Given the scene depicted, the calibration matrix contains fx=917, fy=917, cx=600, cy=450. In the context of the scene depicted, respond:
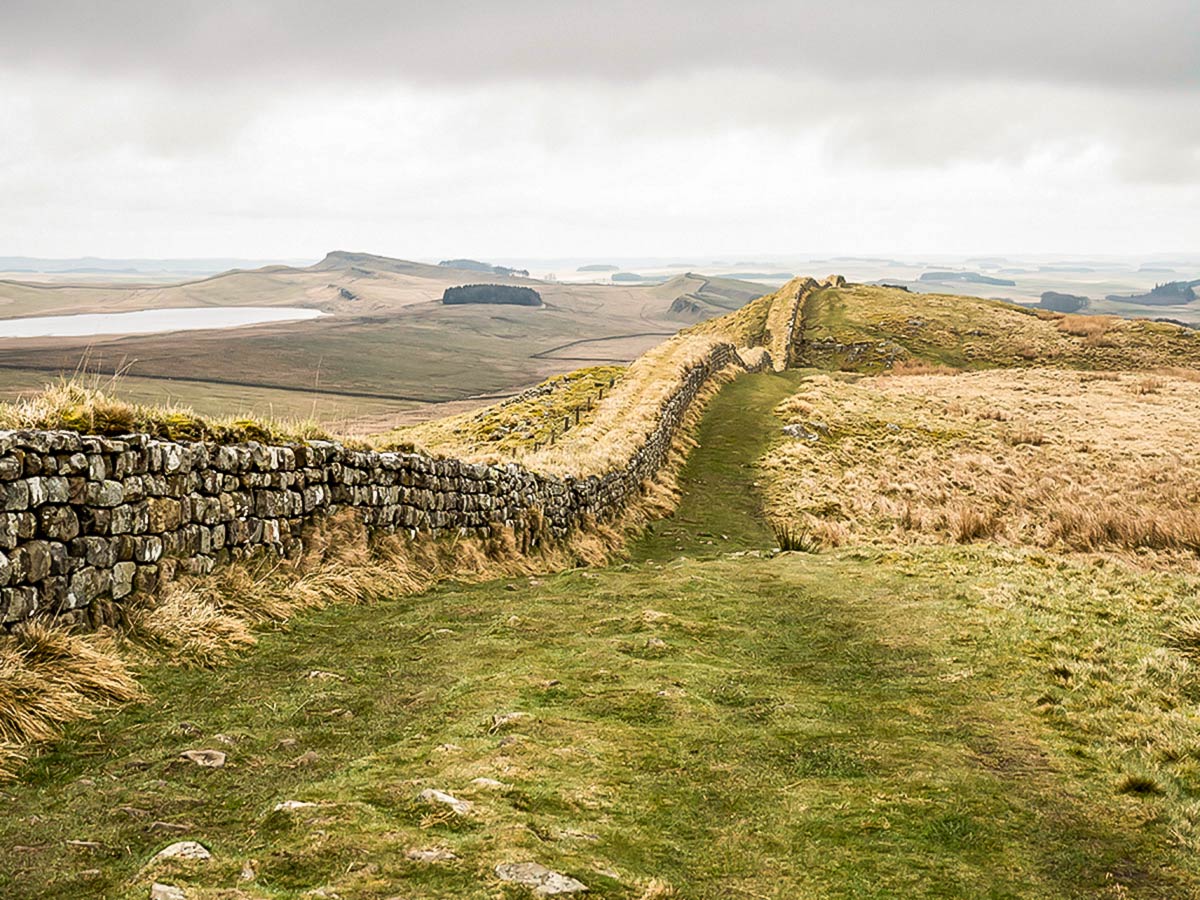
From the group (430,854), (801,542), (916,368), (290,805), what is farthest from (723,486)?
(916,368)

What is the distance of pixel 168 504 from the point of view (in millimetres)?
10234

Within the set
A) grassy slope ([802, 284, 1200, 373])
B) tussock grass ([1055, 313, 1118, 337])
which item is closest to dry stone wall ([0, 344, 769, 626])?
grassy slope ([802, 284, 1200, 373])

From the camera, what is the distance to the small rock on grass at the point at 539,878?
4.72 m

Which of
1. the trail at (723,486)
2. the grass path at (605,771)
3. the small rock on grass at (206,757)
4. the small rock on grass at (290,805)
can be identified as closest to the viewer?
the grass path at (605,771)

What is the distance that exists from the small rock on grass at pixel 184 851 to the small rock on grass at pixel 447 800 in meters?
1.32

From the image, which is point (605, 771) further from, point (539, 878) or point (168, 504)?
point (168, 504)

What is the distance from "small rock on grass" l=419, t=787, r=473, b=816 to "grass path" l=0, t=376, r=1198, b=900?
6 cm

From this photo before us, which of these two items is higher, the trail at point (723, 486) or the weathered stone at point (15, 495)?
the weathered stone at point (15, 495)

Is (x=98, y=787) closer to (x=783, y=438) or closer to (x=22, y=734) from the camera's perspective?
(x=22, y=734)

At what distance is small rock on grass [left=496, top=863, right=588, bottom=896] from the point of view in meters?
4.72

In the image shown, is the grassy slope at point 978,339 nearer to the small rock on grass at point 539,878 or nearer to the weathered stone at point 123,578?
the weathered stone at point 123,578

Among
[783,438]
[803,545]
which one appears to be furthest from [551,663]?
[783,438]

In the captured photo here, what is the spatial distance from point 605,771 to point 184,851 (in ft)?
9.43

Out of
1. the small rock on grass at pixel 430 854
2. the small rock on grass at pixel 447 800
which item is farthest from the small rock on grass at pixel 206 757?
the small rock on grass at pixel 430 854
